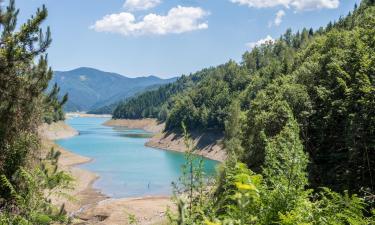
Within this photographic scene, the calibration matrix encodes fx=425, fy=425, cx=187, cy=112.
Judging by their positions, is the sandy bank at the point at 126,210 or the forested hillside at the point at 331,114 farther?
the sandy bank at the point at 126,210

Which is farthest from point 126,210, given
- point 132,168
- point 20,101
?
point 132,168

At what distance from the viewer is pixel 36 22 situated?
A: 57.8 feet

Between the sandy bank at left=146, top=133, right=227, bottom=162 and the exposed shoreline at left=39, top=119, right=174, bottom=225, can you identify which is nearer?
the exposed shoreline at left=39, top=119, right=174, bottom=225

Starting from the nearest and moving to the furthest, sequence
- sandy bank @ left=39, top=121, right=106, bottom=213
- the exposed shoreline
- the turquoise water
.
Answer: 1. the exposed shoreline
2. sandy bank @ left=39, top=121, right=106, bottom=213
3. the turquoise water

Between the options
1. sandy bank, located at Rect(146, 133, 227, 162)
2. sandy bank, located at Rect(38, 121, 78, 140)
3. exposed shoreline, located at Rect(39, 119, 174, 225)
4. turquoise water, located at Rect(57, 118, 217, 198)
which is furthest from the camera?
sandy bank, located at Rect(38, 121, 78, 140)

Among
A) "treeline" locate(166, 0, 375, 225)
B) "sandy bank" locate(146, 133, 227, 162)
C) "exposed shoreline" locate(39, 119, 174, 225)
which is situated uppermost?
"treeline" locate(166, 0, 375, 225)

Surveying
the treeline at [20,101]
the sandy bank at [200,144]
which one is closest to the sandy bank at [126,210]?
the treeline at [20,101]

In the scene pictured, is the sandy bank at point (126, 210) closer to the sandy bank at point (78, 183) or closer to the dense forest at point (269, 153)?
the sandy bank at point (78, 183)

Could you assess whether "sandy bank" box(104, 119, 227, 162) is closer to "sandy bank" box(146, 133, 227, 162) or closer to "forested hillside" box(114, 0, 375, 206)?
"sandy bank" box(146, 133, 227, 162)

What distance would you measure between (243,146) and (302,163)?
158 feet

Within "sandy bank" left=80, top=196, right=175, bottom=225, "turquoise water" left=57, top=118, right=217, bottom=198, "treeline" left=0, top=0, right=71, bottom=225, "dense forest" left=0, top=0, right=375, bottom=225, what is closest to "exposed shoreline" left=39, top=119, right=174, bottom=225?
"sandy bank" left=80, top=196, right=175, bottom=225

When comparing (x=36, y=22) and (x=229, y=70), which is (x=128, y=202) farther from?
(x=229, y=70)

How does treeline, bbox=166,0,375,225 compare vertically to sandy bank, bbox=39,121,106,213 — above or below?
above

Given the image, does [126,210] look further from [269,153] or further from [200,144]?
[200,144]
